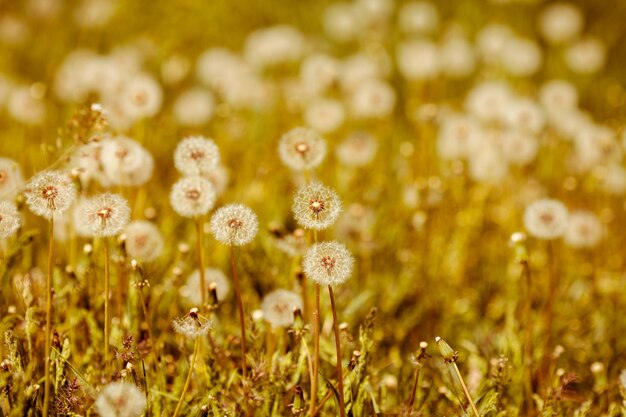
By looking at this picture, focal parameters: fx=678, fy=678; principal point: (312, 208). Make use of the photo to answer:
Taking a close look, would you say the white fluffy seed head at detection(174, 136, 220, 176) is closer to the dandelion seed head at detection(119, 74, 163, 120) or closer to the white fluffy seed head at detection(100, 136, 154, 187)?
the white fluffy seed head at detection(100, 136, 154, 187)

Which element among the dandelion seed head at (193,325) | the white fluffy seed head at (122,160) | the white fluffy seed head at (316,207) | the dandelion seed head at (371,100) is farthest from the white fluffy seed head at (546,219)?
the dandelion seed head at (371,100)

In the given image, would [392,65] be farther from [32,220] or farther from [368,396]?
[368,396]

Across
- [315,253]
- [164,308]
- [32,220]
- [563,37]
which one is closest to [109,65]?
[32,220]

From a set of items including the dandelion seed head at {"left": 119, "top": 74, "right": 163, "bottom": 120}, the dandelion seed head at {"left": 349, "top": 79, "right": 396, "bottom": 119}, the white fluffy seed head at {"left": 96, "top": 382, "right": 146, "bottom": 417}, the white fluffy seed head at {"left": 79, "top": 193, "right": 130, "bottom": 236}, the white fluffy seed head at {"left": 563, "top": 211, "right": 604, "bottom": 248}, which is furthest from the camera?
the dandelion seed head at {"left": 349, "top": 79, "right": 396, "bottom": 119}

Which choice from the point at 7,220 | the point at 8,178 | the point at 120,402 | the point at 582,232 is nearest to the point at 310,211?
the point at 120,402

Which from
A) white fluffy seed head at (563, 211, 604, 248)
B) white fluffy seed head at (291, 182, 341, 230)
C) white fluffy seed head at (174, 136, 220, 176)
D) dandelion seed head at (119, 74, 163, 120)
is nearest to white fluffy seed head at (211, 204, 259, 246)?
white fluffy seed head at (291, 182, 341, 230)

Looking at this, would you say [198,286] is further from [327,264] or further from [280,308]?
[327,264]
